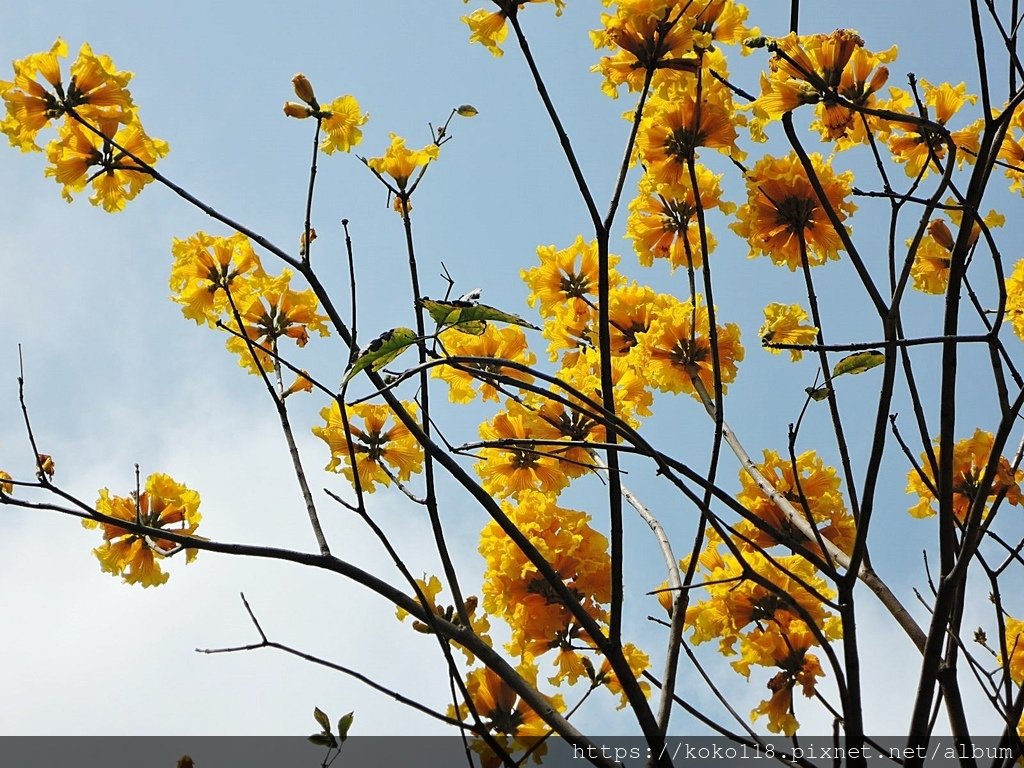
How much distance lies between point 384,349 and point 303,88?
135 cm

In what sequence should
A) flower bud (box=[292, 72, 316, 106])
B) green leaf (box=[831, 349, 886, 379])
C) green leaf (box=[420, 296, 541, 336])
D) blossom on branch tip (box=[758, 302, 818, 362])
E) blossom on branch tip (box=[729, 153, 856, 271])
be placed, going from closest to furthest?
green leaf (box=[420, 296, 541, 336]) < green leaf (box=[831, 349, 886, 379]) < blossom on branch tip (box=[758, 302, 818, 362]) < flower bud (box=[292, 72, 316, 106]) < blossom on branch tip (box=[729, 153, 856, 271])

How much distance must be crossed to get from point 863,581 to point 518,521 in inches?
38.4

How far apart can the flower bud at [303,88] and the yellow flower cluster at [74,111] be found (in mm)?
473

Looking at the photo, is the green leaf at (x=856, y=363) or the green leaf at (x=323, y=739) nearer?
the green leaf at (x=856, y=363)

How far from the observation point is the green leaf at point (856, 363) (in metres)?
1.95

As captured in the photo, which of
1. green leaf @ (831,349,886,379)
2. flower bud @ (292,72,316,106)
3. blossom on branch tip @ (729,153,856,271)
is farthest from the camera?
blossom on branch tip @ (729,153,856,271)

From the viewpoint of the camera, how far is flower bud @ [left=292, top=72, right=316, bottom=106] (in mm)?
2562

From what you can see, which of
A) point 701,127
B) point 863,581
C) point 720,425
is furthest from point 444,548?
point 701,127

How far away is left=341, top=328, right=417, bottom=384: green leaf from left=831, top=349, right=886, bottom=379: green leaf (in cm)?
96

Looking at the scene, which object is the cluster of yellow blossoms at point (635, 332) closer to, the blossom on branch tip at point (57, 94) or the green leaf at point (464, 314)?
the blossom on branch tip at point (57, 94)

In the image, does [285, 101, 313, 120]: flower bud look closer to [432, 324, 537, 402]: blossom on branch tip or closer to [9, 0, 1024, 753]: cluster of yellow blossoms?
[9, 0, 1024, 753]: cluster of yellow blossoms

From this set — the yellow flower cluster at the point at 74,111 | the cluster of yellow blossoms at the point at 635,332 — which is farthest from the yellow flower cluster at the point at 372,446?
the yellow flower cluster at the point at 74,111

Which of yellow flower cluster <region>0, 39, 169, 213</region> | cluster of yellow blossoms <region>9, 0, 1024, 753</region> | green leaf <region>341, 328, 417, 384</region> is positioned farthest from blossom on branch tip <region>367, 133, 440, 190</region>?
green leaf <region>341, 328, 417, 384</region>

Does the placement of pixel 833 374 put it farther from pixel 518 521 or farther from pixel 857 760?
pixel 518 521
